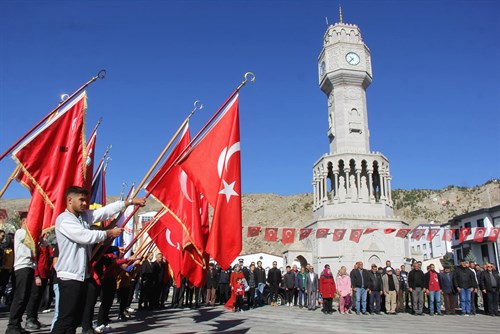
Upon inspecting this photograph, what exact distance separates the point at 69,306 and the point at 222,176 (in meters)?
4.07

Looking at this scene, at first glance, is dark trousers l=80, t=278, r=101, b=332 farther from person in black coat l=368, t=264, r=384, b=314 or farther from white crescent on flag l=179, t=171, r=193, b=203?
person in black coat l=368, t=264, r=384, b=314

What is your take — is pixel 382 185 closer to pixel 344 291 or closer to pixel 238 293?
pixel 344 291

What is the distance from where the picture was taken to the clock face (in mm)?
37750

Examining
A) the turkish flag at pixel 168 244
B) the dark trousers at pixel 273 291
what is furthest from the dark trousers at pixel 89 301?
the dark trousers at pixel 273 291

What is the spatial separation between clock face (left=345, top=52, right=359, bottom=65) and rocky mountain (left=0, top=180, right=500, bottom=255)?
46.3 m

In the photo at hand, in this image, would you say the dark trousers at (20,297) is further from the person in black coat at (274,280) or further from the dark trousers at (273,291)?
the dark trousers at (273,291)

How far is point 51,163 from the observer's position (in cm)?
716

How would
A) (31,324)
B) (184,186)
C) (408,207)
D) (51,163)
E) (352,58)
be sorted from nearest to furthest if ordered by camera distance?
(51,163) < (31,324) < (184,186) < (352,58) < (408,207)

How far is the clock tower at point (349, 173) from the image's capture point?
33125mm

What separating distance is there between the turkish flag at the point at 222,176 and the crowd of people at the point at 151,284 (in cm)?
202

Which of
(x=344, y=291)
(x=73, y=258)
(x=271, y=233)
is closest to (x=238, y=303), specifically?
(x=344, y=291)

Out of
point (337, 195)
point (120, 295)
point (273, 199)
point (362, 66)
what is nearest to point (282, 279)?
point (120, 295)

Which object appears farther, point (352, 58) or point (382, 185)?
point (352, 58)

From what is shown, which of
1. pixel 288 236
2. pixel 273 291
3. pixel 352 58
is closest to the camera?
pixel 273 291
